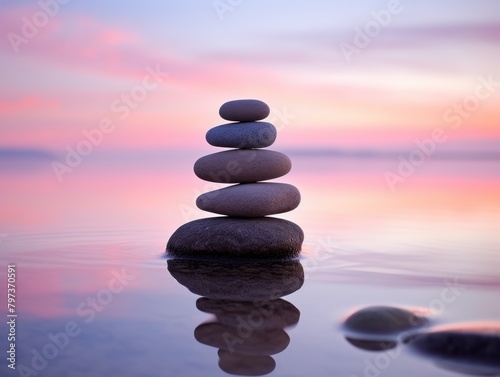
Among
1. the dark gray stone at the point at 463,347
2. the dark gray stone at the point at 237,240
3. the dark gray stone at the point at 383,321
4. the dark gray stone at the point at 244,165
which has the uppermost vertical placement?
the dark gray stone at the point at 244,165

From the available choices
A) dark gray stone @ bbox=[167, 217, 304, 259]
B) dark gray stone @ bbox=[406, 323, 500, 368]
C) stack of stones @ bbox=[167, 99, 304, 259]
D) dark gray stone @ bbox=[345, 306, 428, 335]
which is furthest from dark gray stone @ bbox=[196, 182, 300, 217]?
dark gray stone @ bbox=[406, 323, 500, 368]

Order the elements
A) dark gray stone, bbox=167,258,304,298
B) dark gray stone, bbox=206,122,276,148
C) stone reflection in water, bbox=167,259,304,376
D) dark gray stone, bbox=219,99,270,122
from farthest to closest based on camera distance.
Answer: dark gray stone, bbox=219,99,270,122 < dark gray stone, bbox=206,122,276,148 < dark gray stone, bbox=167,258,304,298 < stone reflection in water, bbox=167,259,304,376

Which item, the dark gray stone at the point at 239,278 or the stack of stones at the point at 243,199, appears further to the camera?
the stack of stones at the point at 243,199

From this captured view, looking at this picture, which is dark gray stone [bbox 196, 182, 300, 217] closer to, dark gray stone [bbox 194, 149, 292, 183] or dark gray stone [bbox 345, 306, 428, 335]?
dark gray stone [bbox 194, 149, 292, 183]

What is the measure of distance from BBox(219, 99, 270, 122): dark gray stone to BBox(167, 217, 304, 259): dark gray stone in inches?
74.7

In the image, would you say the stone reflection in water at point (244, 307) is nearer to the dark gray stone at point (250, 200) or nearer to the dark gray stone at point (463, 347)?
the dark gray stone at point (250, 200)

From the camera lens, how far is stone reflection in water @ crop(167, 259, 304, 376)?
5.51 meters

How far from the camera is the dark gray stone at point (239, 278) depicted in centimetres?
764

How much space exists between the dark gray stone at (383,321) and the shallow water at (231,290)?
0.59 feet

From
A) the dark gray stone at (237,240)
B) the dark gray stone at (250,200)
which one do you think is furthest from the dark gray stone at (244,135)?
the dark gray stone at (237,240)

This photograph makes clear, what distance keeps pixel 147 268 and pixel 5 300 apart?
2.22 metres

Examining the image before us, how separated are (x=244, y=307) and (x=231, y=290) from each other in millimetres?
852

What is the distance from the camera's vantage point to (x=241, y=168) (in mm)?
10570

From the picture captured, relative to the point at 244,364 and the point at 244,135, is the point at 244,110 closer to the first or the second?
the point at 244,135
